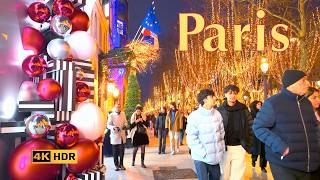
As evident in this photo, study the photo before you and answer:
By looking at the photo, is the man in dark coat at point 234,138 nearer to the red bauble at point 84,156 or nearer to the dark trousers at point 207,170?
the dark trousers at point 207,170

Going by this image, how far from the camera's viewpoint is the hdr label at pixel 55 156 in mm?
4199

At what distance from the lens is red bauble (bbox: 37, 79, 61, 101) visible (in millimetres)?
4297

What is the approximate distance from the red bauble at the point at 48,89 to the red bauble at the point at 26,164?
46 centimetres

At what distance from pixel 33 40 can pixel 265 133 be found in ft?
9.46

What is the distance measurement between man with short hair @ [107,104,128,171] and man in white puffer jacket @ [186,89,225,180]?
5.98m

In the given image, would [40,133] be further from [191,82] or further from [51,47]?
[191,82]

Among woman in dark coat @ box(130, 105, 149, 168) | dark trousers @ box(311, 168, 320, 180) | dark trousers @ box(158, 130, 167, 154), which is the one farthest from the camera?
dark trousers @ box(158, 130, 167, 154)

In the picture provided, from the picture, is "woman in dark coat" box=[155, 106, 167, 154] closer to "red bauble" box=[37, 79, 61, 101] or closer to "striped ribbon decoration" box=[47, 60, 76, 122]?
"striped ribbon decoration" box=[47, 60, 76, 122]

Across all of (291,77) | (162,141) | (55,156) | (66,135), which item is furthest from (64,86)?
(162,141)

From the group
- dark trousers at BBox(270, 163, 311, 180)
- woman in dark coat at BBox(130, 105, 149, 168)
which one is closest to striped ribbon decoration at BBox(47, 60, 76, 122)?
dark trousers at BBox(270, 163, 311, 180)

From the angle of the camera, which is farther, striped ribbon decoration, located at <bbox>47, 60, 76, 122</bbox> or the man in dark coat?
the man in dark coat

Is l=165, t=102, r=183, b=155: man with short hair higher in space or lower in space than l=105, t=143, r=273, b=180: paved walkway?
higher

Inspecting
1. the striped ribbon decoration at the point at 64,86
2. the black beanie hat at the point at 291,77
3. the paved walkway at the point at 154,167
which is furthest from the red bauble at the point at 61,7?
the paved walkway at the point at 154,167

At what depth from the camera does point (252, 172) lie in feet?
37.3
